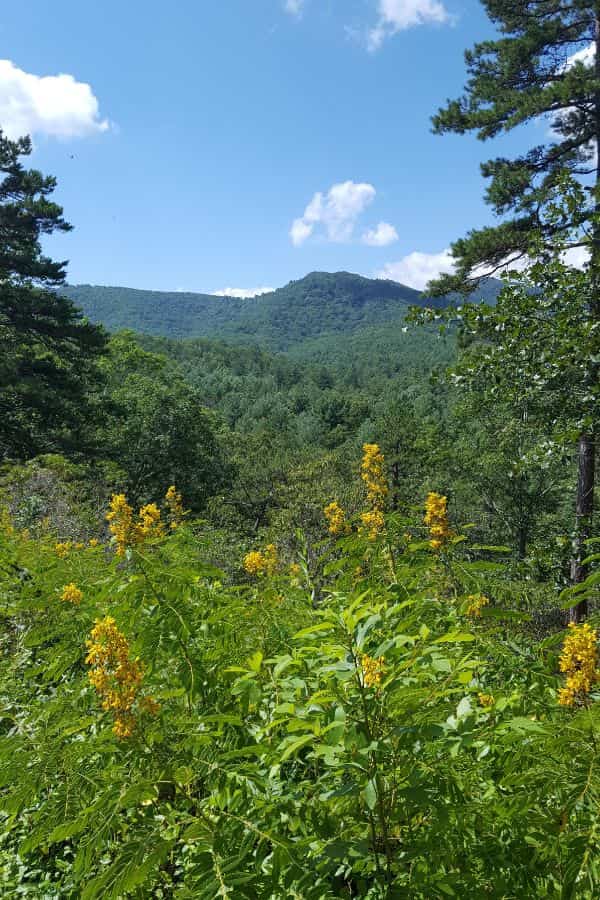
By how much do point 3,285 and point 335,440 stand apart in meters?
39.1

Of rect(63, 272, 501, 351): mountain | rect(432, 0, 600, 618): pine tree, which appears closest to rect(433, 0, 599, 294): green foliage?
rect(432, 0, 600, 618): pine tree

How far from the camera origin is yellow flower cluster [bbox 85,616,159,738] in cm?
125

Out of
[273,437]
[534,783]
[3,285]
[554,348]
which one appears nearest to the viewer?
[534,783]

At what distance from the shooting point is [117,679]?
4.17 ft

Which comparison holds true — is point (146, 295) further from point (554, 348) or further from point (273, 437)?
point (554, 348)

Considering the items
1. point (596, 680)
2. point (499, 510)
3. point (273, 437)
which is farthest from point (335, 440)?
point (596, 680)

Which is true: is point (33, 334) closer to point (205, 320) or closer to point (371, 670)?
point (371, 670)

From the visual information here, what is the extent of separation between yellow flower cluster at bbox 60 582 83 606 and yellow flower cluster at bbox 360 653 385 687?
64.5 inches

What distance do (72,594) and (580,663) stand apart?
80.0 inches

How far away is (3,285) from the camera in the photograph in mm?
16641

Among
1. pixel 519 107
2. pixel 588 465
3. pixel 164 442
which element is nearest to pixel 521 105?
pixel 519 107

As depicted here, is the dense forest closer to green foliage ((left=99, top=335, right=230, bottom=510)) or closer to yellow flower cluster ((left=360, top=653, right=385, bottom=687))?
yellow flower cluster ((left=360, top=653, right=385, bottom=687))

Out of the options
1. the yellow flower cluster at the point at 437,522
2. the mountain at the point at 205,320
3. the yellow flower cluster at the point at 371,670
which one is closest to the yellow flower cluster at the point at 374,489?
the yellow flower cluster at the point at 437,522

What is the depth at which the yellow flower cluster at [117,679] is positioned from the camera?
1245mm
